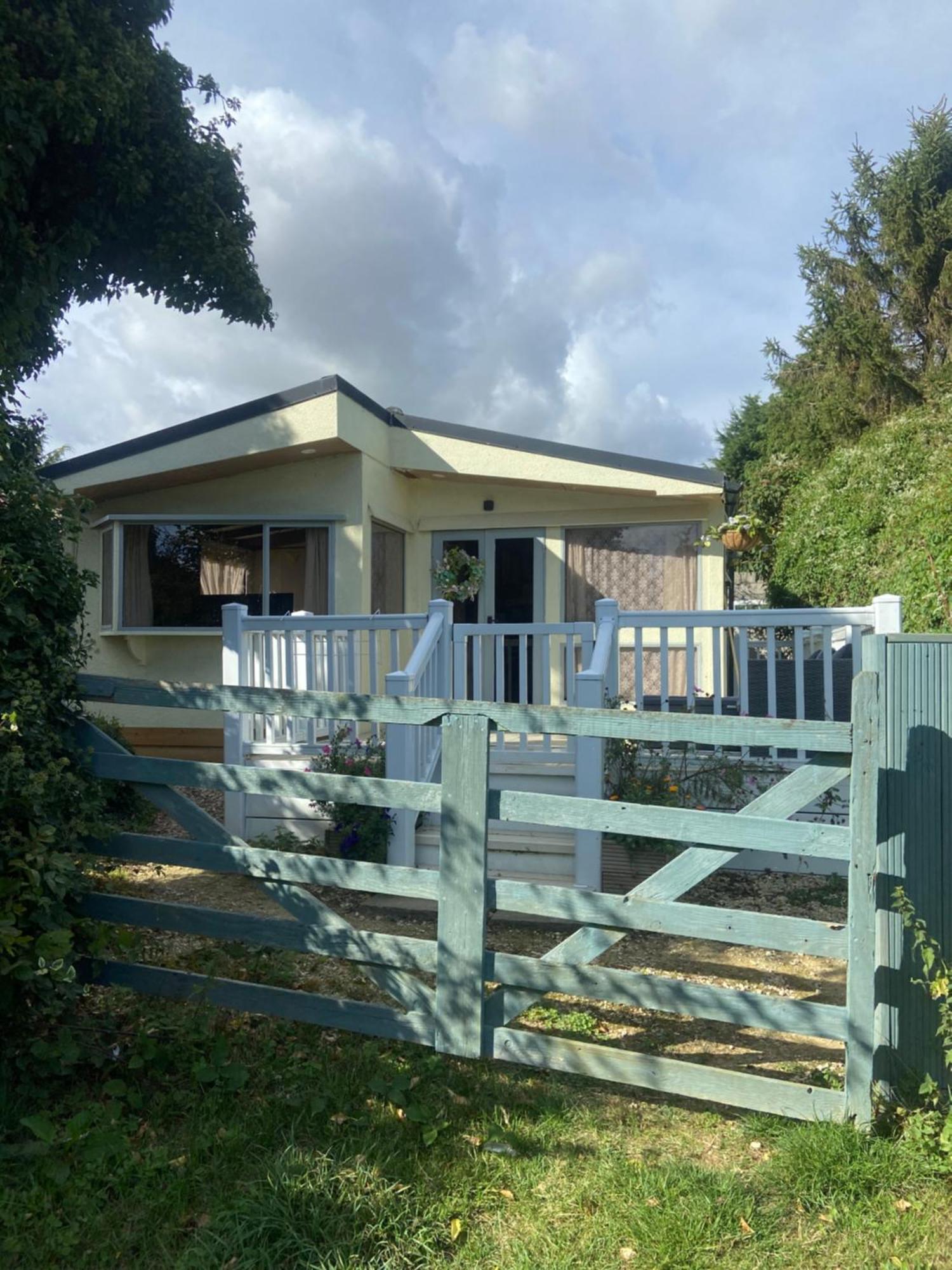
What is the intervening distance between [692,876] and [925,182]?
2357cm

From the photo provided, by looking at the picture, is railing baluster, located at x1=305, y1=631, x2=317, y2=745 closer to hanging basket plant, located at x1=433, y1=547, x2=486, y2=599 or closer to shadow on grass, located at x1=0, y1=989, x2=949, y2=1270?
shadow on grass, located at x1=0, y1=989, x2=949, y2=1270

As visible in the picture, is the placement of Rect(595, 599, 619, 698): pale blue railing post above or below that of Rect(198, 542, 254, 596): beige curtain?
below

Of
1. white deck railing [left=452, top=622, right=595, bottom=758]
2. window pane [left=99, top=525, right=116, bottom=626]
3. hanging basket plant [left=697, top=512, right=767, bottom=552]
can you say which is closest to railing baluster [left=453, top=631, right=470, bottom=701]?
white deck railing [left=452, top=622, right=595, bottom=758]

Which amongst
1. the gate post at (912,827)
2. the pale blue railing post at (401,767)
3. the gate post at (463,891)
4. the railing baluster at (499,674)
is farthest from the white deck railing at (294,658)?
the gate post at (912,827)

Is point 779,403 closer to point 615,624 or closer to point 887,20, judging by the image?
point 887,20

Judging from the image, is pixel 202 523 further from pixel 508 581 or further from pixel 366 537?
pixel 508 581

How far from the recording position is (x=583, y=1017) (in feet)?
12.5

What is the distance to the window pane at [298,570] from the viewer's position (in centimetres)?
955

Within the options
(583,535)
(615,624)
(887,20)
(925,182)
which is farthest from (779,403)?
(615,624)

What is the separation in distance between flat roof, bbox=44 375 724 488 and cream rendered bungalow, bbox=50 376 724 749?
0.02 meters

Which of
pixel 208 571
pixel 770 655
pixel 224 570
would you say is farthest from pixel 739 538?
pixel 208 571

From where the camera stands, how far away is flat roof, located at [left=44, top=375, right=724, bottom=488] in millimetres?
8891

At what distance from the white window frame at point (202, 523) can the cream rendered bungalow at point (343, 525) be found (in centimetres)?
2

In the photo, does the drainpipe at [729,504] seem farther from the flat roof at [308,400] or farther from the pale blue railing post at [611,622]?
the pale blue railing post at [611,622]
